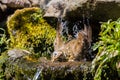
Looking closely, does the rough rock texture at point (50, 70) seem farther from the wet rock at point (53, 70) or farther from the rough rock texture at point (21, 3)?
the rough rock texture at point (21, 3)

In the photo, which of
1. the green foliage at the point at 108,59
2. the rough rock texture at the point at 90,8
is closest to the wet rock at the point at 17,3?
the rough rock texture at the point at 90,8

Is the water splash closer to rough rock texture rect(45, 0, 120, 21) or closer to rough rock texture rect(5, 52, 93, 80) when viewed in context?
rough rock texture rect(5, 52, 93, 80)

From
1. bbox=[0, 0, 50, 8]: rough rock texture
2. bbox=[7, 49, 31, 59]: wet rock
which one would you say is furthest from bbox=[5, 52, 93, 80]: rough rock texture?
bbox=[0, 0, 50, 8]: rough rock texture

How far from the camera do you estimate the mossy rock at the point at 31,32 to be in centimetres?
710

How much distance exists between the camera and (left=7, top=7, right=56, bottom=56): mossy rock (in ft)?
23.3

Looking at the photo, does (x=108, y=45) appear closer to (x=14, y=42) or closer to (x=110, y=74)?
(x=110, y=74)

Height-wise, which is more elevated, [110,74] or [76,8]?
[76,8]

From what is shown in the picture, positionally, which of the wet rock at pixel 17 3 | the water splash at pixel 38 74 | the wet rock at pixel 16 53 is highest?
the wet rock at pixel 17 3

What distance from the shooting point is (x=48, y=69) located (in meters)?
5.16

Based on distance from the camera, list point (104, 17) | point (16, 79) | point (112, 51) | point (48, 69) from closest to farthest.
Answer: point (112, 51), point (48, 69), point (16, 79), point (104, 17)

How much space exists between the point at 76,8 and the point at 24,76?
5.53ft

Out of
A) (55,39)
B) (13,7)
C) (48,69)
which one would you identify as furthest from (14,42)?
(48,69)

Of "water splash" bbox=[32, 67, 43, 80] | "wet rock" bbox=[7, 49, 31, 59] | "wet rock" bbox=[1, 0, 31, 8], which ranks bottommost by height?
"water splash" bbox=[32, 67, 43, 80]

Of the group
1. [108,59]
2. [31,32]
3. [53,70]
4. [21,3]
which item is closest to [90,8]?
[31,32]
